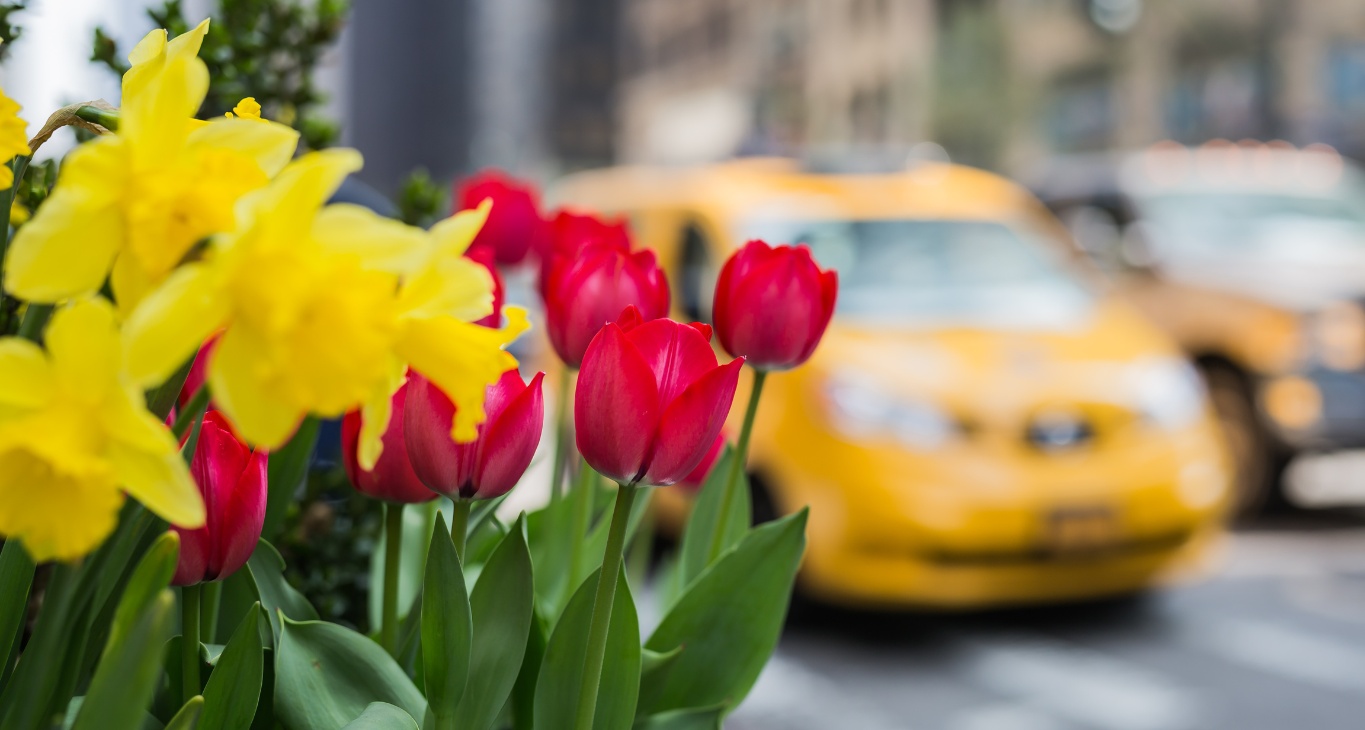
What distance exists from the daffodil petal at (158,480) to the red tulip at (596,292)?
41 cm

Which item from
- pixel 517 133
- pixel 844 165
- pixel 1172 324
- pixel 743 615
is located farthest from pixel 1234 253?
pixel 517 133

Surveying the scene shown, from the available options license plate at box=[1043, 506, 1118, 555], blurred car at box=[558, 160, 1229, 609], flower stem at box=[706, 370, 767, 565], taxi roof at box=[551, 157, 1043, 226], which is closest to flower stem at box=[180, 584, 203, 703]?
flower stem at box=[706, 370, 767, 565]

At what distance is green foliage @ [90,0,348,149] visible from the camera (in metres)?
1.25

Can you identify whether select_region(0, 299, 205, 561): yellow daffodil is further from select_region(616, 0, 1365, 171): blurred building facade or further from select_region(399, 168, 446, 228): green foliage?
select_region(616, 0, 1365, 171): blurred building facade

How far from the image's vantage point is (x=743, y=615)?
0.88 metres

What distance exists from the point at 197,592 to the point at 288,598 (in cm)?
15

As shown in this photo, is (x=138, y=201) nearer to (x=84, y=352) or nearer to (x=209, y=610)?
(x=84, y=352)

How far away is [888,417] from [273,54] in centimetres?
329

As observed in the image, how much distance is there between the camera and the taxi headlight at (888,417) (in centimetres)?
443

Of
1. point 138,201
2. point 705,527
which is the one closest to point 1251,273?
point 705,527

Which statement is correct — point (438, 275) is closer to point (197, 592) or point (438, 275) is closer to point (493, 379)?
point (493, 379)

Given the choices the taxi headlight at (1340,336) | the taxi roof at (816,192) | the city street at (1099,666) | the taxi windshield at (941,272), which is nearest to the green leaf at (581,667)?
the city street at (1099,666)

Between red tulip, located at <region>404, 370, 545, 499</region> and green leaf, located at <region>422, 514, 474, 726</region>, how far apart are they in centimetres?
4

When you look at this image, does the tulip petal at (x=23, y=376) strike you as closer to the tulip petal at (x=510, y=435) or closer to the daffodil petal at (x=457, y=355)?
the daffodil petal at (x=457, y=355)
